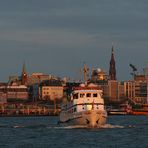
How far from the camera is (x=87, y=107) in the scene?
10906cm

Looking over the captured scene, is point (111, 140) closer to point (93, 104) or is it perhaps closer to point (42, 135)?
point (42, 135)

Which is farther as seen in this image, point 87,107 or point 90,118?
point 87,107

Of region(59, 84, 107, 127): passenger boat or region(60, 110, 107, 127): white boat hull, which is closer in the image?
region(60, 110, 107, 127): white boat hull

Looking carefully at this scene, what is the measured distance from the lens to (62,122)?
126875 millimetres

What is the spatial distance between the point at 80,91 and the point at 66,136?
20024mm

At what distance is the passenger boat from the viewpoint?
354 ft

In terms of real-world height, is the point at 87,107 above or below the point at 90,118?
above

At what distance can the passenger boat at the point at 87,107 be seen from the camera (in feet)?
354

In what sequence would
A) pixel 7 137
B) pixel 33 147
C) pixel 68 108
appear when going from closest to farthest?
pixel 33 147, pixel 7 137, pixel 68 108

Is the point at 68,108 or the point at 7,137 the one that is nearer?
the point at 7,137

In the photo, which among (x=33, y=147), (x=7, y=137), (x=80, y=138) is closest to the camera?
(x=33, y=147)

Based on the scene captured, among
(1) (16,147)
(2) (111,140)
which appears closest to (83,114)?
(2) (111,140)

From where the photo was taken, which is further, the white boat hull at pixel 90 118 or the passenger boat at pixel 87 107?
the passenger boat at pixel 87 107

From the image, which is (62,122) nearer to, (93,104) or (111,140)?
(93,104)
